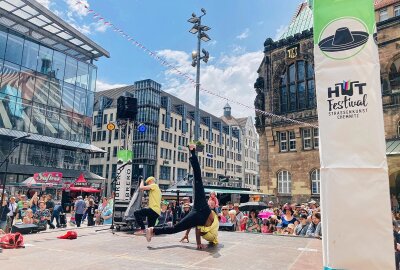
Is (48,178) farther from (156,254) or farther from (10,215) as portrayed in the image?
(156,254)

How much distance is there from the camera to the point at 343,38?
12.8 ft

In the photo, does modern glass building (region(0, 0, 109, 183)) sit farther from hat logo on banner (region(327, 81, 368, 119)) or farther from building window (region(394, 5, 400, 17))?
hat logo on banner (region(327, 81, 368, 119))

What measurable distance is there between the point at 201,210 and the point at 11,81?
33.8 metres

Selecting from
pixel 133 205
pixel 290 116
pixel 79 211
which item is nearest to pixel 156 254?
pixel 133 205

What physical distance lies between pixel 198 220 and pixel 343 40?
4642 millimetres

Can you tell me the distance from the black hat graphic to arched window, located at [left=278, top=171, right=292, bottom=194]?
2493 cm

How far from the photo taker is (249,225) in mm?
12180

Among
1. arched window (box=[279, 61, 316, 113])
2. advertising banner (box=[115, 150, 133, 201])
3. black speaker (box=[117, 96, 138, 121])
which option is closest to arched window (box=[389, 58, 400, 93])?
arched window (box=[279, 61, 316, 113])

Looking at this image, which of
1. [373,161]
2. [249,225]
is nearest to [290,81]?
[249,225]

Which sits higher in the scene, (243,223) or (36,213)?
(36,213)

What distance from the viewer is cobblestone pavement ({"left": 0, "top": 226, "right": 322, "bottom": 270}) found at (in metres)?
5.62

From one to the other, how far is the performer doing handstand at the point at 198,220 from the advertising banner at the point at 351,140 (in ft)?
11.8

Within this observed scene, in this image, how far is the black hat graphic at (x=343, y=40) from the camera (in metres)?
3.81

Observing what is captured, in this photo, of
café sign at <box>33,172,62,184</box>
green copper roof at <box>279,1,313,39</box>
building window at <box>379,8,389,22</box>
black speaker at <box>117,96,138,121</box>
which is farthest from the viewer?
green copper roof at <box>279,1,313,39</box>
